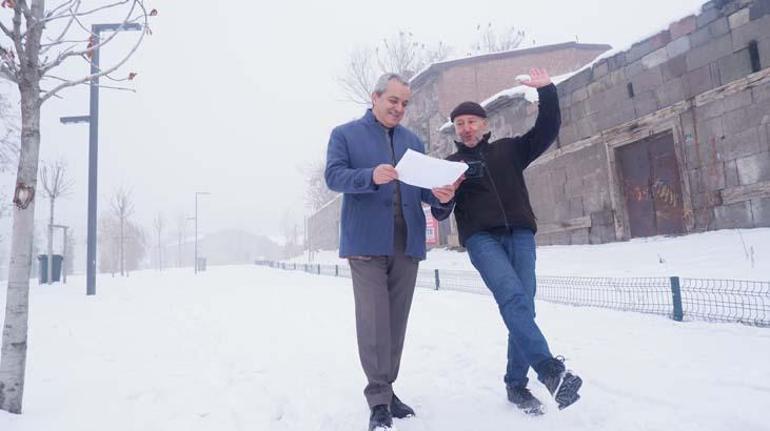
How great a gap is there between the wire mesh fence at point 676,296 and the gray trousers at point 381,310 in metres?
4.19

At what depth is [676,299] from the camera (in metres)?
5.68

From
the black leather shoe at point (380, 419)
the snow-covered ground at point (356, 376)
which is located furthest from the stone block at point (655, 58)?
the black leather shoe at point (380, 419)

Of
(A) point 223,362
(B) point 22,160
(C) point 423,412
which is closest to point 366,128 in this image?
(C) point 423,412

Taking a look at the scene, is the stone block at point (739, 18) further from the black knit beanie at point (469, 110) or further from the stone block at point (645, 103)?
the black knit beanie at point (469, 110)

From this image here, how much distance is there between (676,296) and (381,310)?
4682mm

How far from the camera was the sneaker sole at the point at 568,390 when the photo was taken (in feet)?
7.66

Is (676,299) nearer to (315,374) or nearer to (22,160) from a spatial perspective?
(315,374)

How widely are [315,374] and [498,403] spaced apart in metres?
1.69

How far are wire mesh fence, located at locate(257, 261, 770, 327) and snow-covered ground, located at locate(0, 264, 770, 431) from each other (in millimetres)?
321

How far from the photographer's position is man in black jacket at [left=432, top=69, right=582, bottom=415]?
277 centimetres

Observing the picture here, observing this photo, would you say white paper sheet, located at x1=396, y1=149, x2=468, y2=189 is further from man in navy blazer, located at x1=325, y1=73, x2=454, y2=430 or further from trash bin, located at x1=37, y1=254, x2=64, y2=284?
trash bin, located at x1=37, y1=254, x2=64, y2=284

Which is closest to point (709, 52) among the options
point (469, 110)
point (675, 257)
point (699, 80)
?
point (699, 80)

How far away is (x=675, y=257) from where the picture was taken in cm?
898

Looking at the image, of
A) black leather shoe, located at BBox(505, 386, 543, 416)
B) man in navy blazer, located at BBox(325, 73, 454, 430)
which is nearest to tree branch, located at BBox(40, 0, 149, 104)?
man in navy blazer, located at BBox(325, 73, 454, 430)
